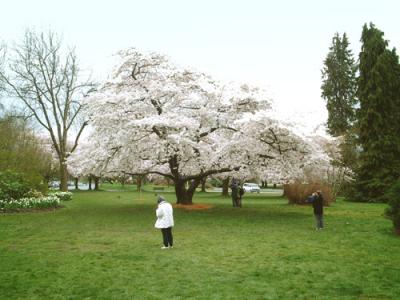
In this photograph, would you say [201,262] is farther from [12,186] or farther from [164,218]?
[12,186]

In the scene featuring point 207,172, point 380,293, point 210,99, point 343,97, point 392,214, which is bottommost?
point 380,293

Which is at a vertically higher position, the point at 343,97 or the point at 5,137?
the point at 343,97

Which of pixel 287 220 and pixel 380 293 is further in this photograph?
pixel 287 220

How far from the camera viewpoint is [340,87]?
4525cm

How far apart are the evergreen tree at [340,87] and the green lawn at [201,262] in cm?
3048

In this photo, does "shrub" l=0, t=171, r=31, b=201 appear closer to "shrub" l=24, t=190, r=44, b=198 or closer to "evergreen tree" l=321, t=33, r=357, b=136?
"shrub" l=24, t=190, r=44, b=198

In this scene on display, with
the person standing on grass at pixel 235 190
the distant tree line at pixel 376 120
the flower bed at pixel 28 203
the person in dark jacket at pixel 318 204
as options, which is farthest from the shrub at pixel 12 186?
the distant tree line at pixel 376 120

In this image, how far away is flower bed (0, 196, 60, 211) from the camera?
1992cm

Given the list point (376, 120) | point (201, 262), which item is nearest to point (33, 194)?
point (201, 262)

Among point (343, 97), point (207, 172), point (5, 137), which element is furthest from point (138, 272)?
point (343, 97)

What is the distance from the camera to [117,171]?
74.6ft

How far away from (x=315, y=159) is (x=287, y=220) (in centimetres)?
296

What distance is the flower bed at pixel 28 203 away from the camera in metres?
19.9

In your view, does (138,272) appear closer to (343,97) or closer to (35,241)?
(35,241)
